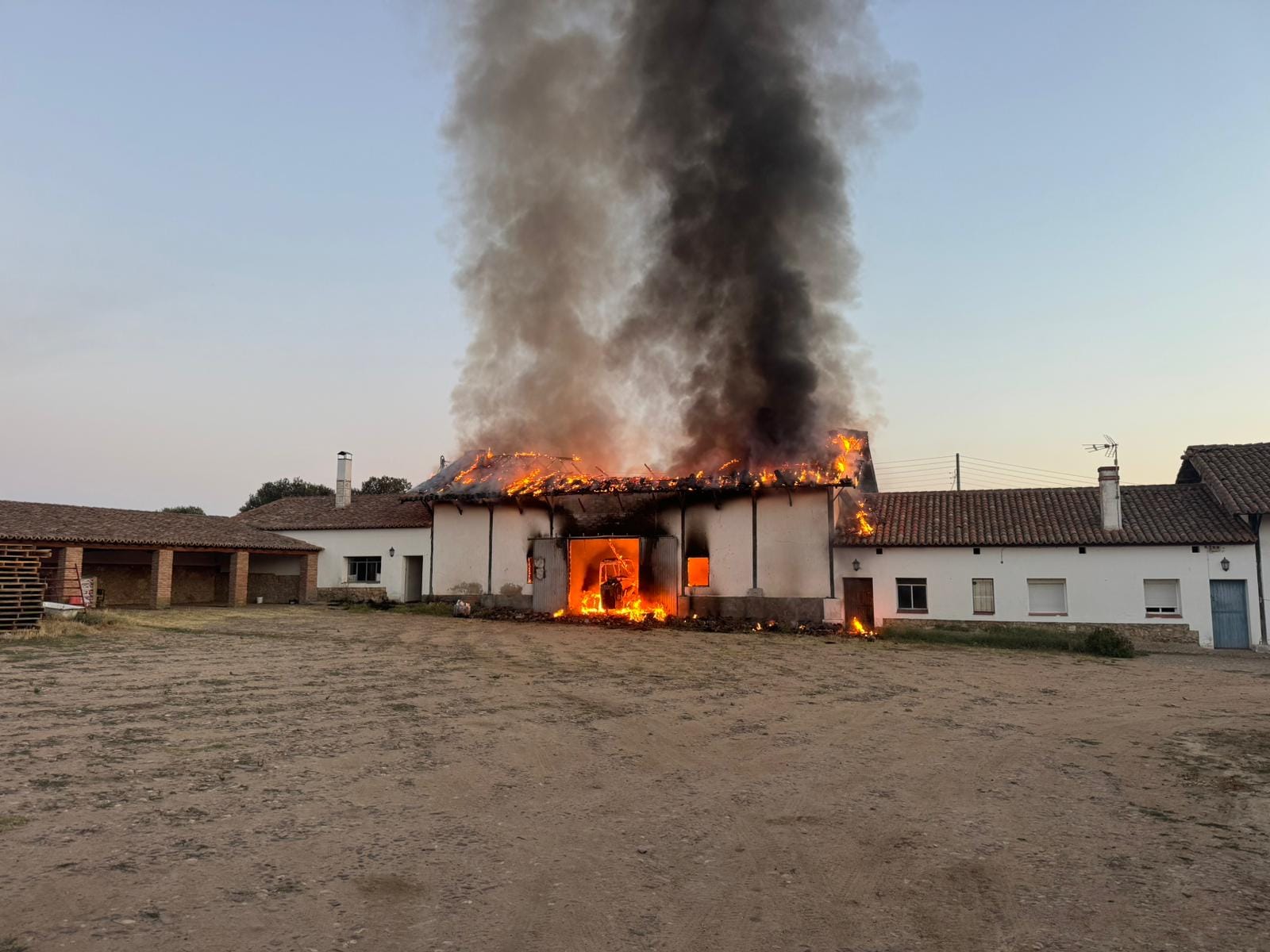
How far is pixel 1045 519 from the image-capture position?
80.8 feet

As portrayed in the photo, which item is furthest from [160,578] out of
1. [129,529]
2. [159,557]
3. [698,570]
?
[698,570]

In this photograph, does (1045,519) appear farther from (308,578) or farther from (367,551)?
(308,578)

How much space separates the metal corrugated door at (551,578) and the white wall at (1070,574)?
8.96 m

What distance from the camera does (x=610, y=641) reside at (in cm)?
2072

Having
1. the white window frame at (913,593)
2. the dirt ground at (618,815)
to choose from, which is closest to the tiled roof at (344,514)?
the white window frame at (913,593)

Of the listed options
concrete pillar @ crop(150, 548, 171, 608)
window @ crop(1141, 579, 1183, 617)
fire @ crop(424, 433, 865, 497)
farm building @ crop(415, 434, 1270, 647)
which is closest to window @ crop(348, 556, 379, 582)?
farm building @ crop(415, 434, 1270, 647)

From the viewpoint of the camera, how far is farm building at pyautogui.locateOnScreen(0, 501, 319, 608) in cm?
2506

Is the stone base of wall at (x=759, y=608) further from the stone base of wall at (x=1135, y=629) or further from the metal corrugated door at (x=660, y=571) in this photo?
the stone base of wall at (x=1135, y=629)

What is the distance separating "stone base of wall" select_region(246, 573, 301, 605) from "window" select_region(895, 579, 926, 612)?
76.3 feet

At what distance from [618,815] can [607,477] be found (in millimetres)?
22431

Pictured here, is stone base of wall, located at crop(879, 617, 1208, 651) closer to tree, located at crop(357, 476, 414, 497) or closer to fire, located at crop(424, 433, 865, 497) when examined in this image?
fire, located at crop(424, 433, 865, 497)

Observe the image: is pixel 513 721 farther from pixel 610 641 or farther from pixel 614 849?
pixel 610 641

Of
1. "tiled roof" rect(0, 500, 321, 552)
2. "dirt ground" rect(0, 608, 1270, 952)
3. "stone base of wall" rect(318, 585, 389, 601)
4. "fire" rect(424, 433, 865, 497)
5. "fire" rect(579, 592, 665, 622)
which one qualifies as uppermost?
"fire" rect(424, 433, 865, 497)

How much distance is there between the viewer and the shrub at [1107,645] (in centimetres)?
1973
